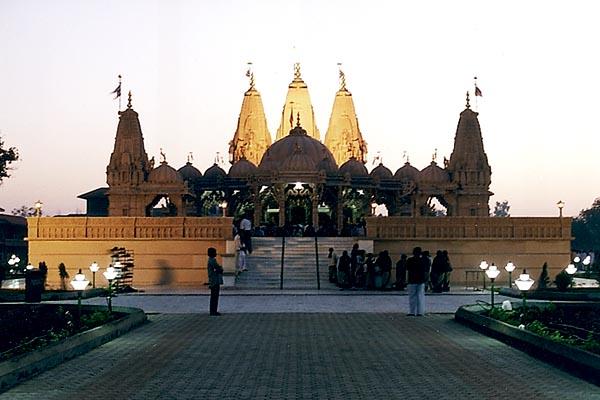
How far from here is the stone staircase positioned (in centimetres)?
Result: 3453

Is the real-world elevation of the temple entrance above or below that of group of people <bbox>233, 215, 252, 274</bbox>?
above

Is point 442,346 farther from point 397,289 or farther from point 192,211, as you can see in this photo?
point 192,211

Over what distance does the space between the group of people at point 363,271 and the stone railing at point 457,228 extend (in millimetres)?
4527

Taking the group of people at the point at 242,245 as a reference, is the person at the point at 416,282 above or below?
below

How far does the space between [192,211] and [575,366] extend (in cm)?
4654

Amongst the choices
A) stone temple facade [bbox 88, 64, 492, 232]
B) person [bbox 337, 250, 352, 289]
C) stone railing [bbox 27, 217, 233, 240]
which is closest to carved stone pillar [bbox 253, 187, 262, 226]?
stone temple facade [bbox 88, 64, 492, 232]

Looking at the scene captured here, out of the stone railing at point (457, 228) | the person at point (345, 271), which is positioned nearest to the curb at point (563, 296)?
the person at point (345, 271)

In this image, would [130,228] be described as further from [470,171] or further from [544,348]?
[544,348]

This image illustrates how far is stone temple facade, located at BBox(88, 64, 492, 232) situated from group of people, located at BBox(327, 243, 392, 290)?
1540 centimetres

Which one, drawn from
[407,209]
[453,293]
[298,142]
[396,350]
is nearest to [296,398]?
[396,350]

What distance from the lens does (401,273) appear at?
97.5ft

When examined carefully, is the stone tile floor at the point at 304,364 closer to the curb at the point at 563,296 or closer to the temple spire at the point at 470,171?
the curb at the point at 563,296

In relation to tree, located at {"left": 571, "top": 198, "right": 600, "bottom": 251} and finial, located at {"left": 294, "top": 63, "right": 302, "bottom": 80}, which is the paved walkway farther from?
tree, located at {"left": 571, "top": 198, "right": 600, "bottom": 251}

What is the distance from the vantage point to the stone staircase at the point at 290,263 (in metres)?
34.5
